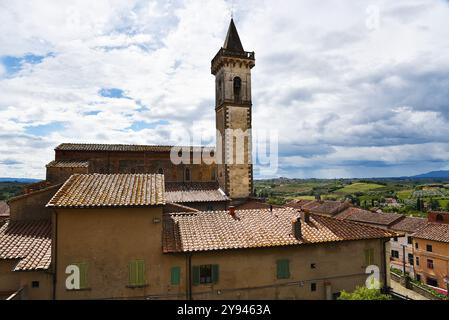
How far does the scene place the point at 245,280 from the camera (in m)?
15.8

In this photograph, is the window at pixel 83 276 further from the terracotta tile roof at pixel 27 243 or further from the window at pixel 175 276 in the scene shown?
the window at pixel 175 276

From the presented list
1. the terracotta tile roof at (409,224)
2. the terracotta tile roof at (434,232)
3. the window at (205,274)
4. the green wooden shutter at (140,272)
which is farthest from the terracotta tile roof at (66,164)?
the terracotta tile roof at (409,224)

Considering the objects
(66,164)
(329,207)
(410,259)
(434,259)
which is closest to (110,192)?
(66,164)

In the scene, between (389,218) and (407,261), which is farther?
(389,218)

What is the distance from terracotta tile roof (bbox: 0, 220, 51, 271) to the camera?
14.4 meters

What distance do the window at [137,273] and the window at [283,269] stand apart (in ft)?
23.6

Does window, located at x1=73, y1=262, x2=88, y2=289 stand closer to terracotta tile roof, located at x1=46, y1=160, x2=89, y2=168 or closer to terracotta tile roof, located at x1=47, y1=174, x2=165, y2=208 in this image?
terracotta tile roof, located at x1=47, y1=174, x2=165, y2=208

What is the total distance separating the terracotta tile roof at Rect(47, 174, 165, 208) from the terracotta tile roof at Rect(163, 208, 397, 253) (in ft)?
7.44

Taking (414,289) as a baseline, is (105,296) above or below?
above

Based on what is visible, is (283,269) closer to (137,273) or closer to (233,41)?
(137,273)
